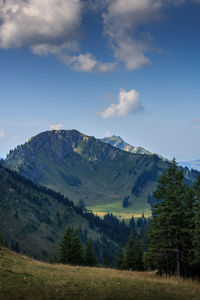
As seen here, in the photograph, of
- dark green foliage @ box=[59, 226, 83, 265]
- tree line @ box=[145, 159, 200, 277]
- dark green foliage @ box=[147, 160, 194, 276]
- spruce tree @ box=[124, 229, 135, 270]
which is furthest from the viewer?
spruce tree @ box=[124, 229, 135, 270]

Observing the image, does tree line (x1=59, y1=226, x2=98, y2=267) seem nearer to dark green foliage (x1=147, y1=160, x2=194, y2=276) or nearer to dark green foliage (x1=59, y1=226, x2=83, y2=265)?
dark green foliage (x1=59, y1=226, x2=83, y2=265)

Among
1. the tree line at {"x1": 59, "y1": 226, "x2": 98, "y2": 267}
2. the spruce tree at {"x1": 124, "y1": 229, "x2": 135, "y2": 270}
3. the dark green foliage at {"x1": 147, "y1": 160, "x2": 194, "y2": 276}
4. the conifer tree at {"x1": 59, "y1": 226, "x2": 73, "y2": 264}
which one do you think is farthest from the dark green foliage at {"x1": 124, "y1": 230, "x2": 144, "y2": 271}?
the dark green foliage at {"x1": 147, "y1": 160, "x2": 194, "y2": 276}

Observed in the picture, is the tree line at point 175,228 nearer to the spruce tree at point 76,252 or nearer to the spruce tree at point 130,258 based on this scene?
the spruce tree at point 76,252

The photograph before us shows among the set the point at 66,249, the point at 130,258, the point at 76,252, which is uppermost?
the point at 66,249

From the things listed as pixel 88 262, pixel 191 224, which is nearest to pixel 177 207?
pixel 191 224

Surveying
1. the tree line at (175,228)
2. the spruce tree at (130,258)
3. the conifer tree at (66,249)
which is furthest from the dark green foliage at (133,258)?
the tree line at (175,228)

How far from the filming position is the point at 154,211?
35.4m

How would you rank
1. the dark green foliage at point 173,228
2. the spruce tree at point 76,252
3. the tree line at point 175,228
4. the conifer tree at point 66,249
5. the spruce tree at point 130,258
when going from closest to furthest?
1. the tree line at point 175,228
2. the dark green foliage at point 173,228
3. the conifer tree at point 66,249
4. the spruce tree at point 76,252
5. the spruce tree at point 130,258

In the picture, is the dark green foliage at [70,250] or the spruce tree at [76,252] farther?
the spruce tree at [76,252]

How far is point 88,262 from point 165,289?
192 feet

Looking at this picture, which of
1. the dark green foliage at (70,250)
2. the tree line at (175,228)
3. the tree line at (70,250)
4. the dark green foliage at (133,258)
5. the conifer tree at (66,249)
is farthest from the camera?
the dark green foliage at (133,258)

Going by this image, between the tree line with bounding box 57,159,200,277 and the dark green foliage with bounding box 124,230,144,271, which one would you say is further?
the dark green foliage with bounding box 124,230,144,271

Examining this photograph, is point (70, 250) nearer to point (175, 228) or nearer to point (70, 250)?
point (70, 250)

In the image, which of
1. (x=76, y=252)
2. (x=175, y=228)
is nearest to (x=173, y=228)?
(x=175, y=228)
